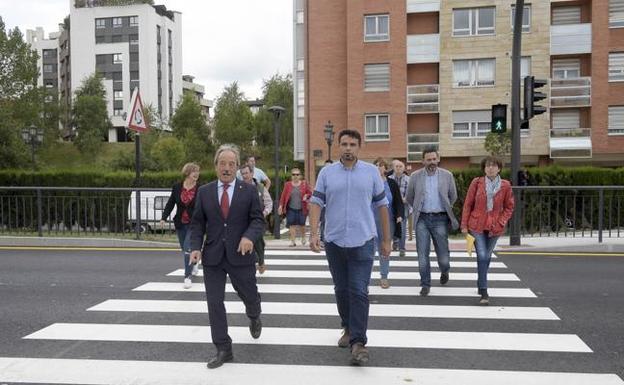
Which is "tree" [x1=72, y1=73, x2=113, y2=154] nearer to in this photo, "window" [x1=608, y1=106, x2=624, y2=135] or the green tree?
the green tree

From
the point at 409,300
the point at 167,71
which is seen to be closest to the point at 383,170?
the point at 409,300

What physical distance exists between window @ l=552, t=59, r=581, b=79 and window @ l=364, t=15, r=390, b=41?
373 inches

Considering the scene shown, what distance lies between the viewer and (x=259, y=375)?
4.51m

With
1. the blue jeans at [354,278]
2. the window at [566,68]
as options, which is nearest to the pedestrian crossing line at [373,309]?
the blue jeans at [354,278]

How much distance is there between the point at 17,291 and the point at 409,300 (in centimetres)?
520

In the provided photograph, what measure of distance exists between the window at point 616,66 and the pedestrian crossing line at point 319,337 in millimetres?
30540

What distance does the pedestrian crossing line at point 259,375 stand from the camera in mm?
4352

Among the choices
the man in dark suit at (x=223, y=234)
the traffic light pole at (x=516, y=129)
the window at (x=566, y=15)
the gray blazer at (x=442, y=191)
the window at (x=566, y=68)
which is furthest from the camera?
the window at (x=566, y=68)

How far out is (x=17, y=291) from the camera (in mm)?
7941

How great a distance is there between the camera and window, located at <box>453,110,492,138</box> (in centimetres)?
3325

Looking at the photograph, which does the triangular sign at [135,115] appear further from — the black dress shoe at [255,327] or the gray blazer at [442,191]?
the black dress shoe at [255,327]

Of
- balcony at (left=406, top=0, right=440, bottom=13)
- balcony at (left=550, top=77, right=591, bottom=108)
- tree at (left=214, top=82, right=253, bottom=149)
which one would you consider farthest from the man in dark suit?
tree at (left=214, top=82, right=253, bottom=149)

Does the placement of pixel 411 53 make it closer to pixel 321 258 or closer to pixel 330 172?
pixel 321 258

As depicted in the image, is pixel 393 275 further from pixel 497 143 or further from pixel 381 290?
pixel 497 143
